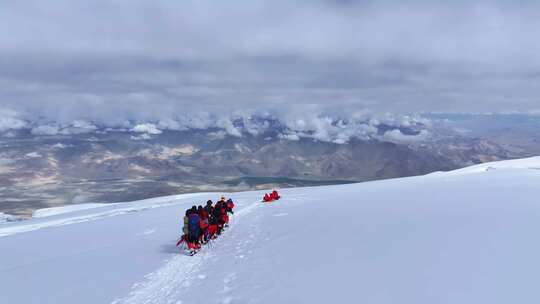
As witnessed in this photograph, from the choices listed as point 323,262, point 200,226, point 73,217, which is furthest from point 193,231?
point 73,217

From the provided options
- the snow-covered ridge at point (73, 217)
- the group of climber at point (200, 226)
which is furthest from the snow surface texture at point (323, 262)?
the snow-covered ridge at point (73, 217)

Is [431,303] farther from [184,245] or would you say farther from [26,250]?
[26,250]

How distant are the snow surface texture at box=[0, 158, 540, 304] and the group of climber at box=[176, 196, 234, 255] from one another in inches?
19.5

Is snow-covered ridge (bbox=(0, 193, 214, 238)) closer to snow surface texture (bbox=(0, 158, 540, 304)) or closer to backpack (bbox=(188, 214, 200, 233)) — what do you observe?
snow surface texture (bbox=(0, 158, 540, 304))

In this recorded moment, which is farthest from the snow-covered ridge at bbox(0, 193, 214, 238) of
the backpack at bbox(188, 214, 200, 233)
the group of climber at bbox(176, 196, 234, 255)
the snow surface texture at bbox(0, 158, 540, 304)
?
the backpack at bbox(188, 214, 200, 233)

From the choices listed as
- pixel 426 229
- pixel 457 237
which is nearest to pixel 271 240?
pixel 426 229

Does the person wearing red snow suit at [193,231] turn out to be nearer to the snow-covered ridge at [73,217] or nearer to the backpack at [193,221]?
the backpack at [193,221]

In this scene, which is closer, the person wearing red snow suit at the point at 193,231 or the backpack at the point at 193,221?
the person wearing red snow suit at the point at 193,231

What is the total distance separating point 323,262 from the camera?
35.4 feet

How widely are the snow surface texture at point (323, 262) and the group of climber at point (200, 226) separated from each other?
494 mm

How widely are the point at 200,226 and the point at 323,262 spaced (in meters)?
6.53

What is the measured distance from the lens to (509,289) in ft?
23.2

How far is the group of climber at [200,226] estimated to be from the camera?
14.9 metres

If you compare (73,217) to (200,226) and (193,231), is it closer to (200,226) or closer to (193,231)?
(200,226)
